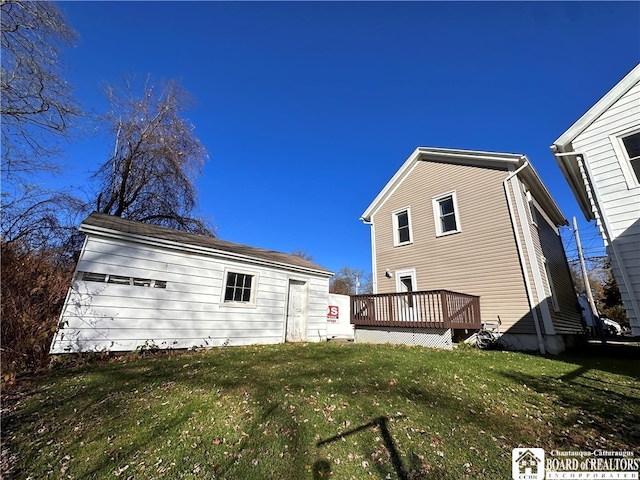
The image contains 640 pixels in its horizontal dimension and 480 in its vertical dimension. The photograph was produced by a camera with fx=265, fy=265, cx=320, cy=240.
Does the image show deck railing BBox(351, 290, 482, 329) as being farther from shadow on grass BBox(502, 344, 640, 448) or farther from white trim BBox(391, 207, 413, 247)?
white trim BBox(391, 207, 413, 247)

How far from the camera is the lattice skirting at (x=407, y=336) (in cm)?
881

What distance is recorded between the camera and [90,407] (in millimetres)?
3748

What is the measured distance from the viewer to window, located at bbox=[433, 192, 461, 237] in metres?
11.4

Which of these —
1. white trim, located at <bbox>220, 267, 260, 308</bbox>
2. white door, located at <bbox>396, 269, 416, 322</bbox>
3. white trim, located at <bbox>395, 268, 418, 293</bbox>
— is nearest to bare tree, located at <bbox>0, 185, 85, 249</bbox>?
white trim, located at <bbox>220, 267, 260, 308</bbox>

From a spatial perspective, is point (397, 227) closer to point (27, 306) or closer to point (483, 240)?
point (483, 240)

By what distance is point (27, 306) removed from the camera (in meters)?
5.23

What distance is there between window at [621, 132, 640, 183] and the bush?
43.5ft

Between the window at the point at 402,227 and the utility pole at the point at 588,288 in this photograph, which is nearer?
the window at the point at 402,227

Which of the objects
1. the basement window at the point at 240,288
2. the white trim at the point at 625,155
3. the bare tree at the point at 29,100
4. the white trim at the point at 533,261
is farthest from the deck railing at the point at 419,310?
the bare tree at the point at 29,100

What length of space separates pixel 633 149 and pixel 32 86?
16.1 m

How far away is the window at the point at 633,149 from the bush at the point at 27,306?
43.5ft

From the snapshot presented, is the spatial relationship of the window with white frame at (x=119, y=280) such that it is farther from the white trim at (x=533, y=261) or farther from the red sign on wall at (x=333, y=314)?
the white trim at (x=533, y=261)

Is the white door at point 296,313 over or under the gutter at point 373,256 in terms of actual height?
under
